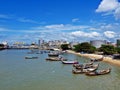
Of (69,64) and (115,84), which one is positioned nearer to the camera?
(115,84)

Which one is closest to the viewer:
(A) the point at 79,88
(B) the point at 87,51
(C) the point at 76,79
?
(A) the point at 79,88

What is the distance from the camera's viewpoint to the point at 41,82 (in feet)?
144

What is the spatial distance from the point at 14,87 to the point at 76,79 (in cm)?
1264

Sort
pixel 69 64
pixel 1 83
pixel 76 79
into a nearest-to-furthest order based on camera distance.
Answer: pixel 1 83 < pixel 76 79 < pixel 69 64

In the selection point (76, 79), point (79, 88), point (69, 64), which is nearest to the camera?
point (79, 88)

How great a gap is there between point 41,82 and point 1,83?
619 centimetres

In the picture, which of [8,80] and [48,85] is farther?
[8,80]

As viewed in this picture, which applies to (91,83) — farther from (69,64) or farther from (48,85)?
(69,64)

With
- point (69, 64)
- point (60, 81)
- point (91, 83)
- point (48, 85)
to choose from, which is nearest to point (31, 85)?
point (48, 85)

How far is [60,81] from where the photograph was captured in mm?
44938

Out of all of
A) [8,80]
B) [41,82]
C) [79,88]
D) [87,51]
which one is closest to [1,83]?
[8,80]

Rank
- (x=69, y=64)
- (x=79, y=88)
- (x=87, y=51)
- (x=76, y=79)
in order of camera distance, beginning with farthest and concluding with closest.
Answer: (x=87, y=51), (x=69, y=64), (x=76, y=79), (x=79, y=88)

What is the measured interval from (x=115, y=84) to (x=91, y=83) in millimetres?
3729

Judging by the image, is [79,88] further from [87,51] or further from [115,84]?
[87,51]
